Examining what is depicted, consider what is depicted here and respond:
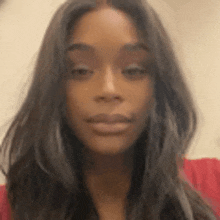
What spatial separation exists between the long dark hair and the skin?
0.02 m

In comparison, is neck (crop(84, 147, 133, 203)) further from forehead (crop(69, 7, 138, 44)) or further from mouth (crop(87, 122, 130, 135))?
forehead (crop(69, 7, 138, 44))

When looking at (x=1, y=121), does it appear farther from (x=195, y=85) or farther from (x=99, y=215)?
(x=195, y=85)

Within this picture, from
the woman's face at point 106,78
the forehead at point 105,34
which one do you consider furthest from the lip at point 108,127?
the forehead at point 105,34

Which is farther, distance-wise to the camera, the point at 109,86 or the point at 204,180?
the point at 204,180

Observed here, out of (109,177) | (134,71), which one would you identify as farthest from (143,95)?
(109,177)

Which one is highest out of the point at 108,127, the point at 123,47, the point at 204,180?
the point at 123,47

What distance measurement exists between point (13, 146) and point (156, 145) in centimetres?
24

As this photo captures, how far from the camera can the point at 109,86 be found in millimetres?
318

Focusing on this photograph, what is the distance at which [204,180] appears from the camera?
419mm

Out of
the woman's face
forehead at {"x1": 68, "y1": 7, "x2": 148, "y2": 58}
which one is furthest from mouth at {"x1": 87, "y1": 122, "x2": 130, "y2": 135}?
forehead at {"x1": 68, "y1": 7, "x2": 148, "y2": 58}

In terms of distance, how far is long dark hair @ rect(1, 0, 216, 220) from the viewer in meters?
0.35

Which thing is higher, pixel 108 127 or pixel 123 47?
pixel 123 47

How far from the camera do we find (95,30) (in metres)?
0.33

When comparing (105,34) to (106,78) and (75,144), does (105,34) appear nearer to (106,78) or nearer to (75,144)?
(106,78)
